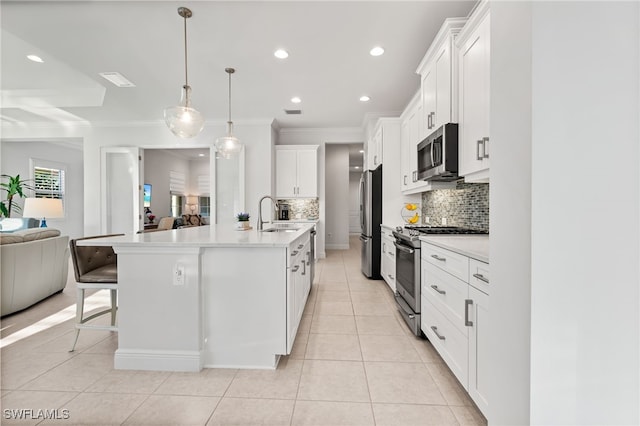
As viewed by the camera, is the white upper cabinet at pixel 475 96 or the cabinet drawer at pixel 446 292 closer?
the cabinet drawer at pixel 446 292

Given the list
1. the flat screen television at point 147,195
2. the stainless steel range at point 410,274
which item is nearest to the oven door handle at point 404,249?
the stainless steel range at point 410,274

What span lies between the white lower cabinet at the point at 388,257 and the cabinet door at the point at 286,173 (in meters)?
2.52

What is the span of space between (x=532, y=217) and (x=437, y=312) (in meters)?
1.55

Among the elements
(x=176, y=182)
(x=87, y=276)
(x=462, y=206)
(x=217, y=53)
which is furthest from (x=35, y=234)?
(x=176, y=182)

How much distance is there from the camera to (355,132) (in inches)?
247

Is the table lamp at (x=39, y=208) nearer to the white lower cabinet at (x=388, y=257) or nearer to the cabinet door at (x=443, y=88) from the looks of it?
the white lower cabinet at (x=388, y=257)

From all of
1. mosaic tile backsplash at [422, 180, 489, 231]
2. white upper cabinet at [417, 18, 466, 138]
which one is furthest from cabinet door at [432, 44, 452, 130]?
mosaic tile backsplash at [422, 180, 489, 231]

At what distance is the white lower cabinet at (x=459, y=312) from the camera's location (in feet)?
4.57

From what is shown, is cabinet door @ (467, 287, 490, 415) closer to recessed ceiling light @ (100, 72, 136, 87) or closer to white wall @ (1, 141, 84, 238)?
recessed ceiling light @ (100, 72, 136, 87)

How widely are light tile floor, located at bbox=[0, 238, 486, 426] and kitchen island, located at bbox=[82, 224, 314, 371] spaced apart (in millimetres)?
117

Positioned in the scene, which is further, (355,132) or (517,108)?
(355,132)

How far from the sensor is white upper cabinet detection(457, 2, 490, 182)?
70.1 inches

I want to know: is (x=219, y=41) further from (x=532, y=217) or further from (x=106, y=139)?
(x=106, y=139)

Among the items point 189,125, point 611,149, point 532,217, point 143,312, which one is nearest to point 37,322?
point 143,312
